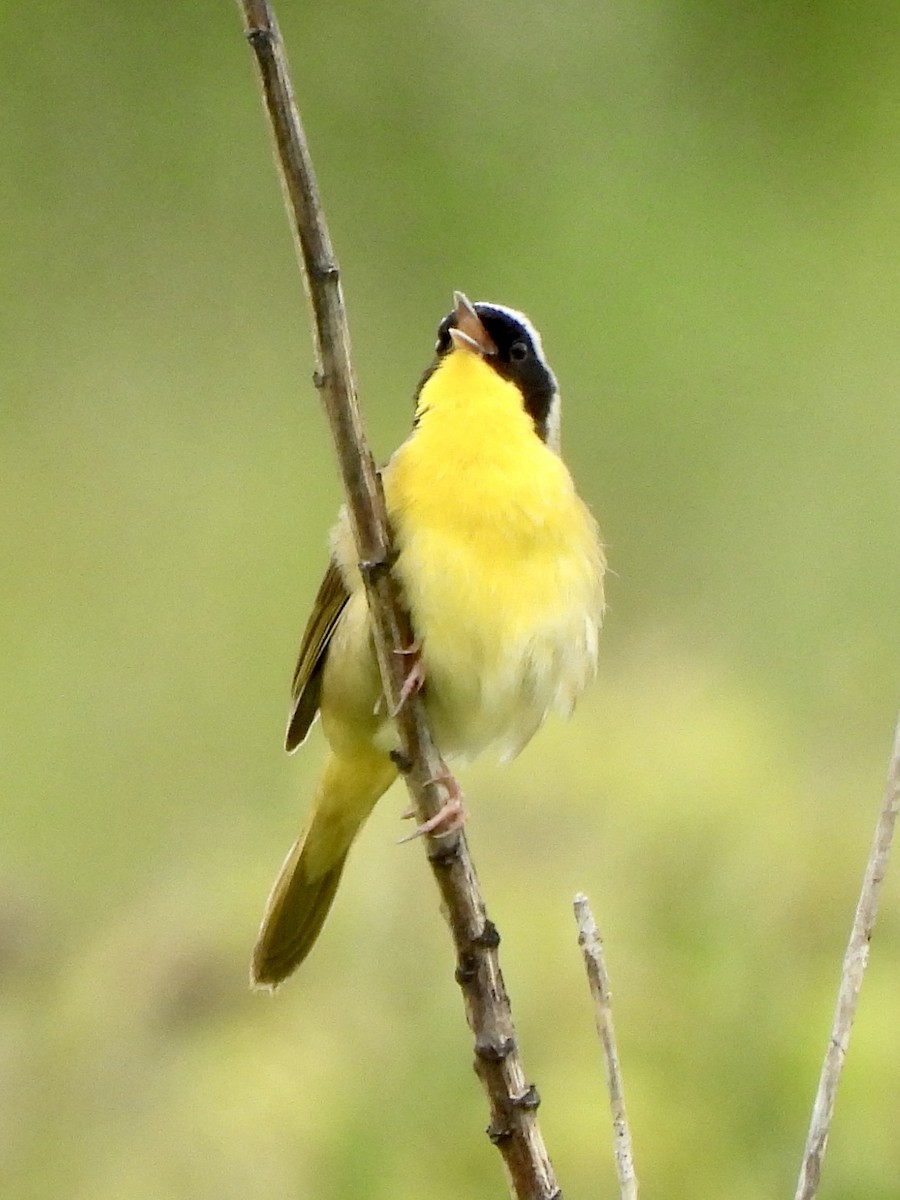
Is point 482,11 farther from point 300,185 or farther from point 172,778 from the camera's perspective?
point 300,185

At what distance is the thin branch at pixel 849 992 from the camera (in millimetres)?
1564

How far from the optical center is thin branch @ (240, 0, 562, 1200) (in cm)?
152

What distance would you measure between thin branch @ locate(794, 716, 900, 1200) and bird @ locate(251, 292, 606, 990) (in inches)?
30.4

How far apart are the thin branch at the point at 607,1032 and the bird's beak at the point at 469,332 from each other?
1170 mm

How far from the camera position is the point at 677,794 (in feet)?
8.40

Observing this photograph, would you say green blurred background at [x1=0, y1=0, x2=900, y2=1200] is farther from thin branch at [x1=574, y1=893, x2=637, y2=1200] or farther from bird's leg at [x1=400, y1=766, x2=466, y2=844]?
thin branch at [x1=574, y1=893, x2=637, y2=1200]

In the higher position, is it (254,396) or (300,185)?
(254,396)

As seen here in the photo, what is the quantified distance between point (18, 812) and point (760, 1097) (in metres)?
2.59

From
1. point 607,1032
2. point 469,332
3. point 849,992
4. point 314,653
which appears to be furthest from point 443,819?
point 469,332

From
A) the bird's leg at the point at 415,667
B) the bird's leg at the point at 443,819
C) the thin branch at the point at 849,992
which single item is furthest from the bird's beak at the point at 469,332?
the thin branch at the point at 849,992

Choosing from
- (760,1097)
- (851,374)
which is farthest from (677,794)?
(851,374)

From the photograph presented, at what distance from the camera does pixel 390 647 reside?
1.90 metres

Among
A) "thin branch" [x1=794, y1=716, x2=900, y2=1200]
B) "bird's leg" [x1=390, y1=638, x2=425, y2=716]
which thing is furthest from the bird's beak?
"thin branch" [x1=794, y1=716, x2=900, y2=1200]

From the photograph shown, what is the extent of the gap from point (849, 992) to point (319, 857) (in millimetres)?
1359
